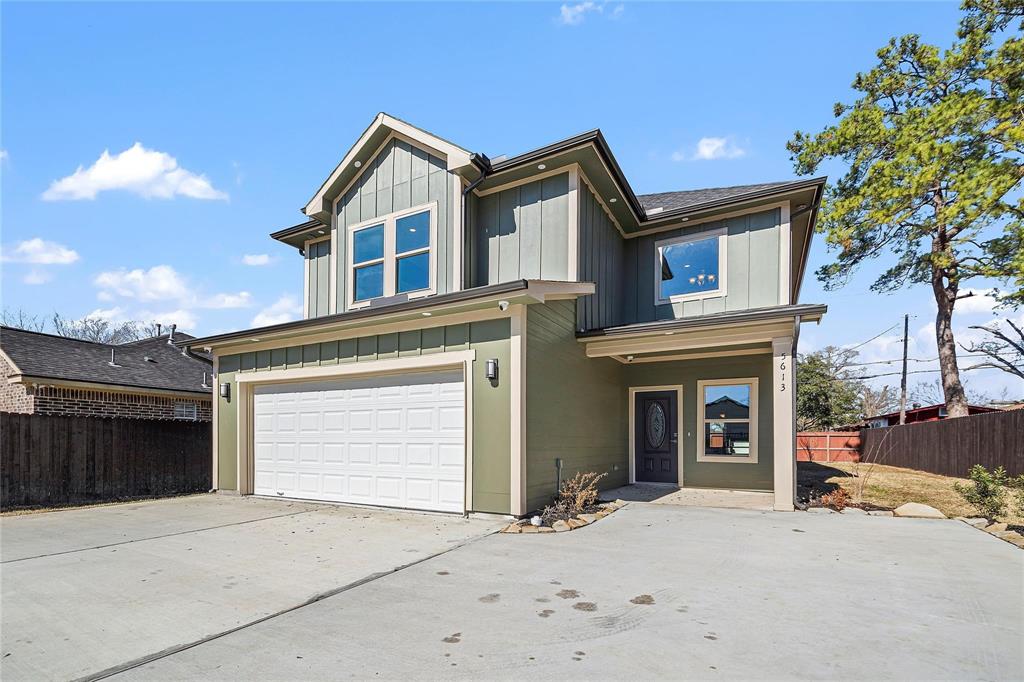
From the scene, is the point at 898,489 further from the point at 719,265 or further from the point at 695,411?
the point at 719,265

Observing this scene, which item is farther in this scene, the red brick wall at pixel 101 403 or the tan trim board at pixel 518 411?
the red brick wall at pixel 101 403

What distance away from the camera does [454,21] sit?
9.75m

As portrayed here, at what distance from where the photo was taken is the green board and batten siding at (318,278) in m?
12.7

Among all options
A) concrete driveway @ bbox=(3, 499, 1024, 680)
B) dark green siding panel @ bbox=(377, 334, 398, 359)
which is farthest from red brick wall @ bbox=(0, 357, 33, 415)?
dark green siding panel @ bbox=(377, 334, 398, 359)

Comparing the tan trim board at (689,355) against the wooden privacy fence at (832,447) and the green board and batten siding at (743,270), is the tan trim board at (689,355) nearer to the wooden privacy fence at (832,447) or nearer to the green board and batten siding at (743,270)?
the green board and batten siding at (743,270)

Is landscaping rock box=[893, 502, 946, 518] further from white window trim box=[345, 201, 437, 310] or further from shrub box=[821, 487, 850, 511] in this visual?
white window trim box=[345, 201, 437, 310]

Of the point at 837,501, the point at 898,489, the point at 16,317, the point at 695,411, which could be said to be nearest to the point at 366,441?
the point at 695,411

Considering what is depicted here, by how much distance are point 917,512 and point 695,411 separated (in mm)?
3950

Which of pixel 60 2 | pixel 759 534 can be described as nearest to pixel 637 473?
pixel 759 534

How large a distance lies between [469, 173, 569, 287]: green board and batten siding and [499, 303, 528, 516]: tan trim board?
193 cm

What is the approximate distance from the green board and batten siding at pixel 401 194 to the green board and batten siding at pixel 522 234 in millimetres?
552

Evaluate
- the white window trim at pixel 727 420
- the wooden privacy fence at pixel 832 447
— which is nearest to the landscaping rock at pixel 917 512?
the white window trim at pixel 727 420

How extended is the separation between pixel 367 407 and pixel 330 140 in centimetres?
642

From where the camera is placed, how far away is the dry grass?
8.67m
